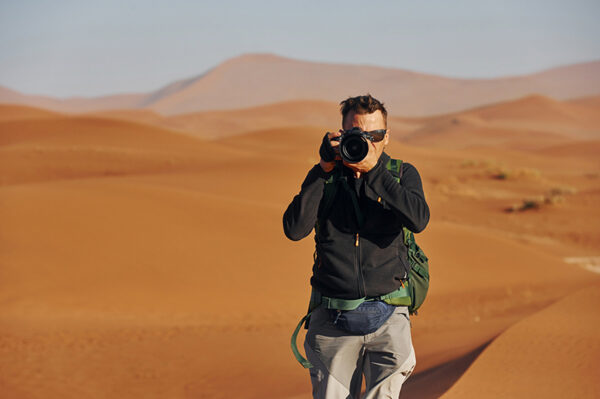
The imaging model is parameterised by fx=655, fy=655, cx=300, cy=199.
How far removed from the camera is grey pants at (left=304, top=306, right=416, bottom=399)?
2.79 metres

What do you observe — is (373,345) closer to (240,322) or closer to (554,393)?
(554,393)

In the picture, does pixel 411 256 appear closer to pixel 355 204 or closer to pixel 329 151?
pixel 355 204

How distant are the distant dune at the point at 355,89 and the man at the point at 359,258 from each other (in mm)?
137818

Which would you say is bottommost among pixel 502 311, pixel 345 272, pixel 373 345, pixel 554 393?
pixel 502 311

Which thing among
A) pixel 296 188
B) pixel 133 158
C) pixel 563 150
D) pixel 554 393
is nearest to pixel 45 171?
pixel 133 158

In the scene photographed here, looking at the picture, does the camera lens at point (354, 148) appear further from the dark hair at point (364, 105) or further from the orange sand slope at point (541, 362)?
the orange sand slope at point (541, 362)

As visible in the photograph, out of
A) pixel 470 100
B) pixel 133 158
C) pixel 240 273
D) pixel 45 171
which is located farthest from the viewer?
pixel 470 100

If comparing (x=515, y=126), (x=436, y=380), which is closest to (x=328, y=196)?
(x=436, y=380)

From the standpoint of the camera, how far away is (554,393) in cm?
470

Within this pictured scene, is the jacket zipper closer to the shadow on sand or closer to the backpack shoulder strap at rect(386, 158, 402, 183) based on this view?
the backpack shoulder strap at rect(386, 158, 402, 183)

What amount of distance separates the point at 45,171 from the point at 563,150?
37.5 metres

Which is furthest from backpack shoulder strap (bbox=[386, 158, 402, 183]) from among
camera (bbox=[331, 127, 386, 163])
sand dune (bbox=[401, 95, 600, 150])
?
sand dune (bbox=[401, 95, 600, 150])

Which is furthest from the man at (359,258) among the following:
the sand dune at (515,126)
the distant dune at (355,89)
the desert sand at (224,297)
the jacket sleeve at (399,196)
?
the distant dune at (355,89)

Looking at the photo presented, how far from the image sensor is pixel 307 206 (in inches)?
110
